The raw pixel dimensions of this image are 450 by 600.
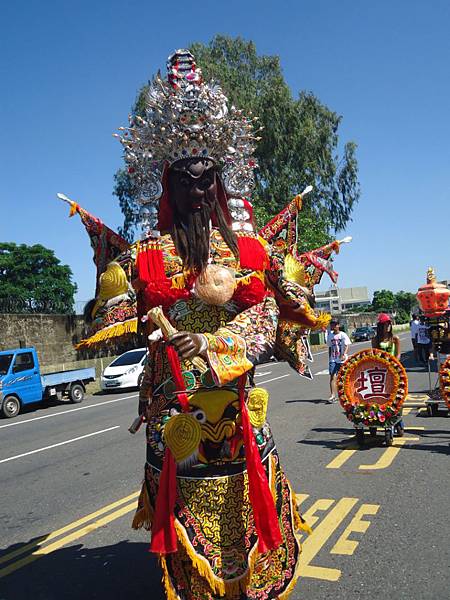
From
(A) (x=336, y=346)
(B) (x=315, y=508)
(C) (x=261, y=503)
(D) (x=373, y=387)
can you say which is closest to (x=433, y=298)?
(D) (x=373, y=387)

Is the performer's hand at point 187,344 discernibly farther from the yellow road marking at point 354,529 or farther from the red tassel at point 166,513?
the yellow road marking at point 354,529

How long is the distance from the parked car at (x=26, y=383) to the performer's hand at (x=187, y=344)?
13.7 meters

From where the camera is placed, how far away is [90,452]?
8.53 meters

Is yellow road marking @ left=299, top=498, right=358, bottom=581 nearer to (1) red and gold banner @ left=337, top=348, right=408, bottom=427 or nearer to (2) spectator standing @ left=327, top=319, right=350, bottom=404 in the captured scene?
(1) red and gold banner @ left=337, top=348, right=408, bottom=427

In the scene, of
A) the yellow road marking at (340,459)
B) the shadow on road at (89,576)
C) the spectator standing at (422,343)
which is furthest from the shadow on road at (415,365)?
the shadow on road at (89,576)

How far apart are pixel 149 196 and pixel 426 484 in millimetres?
4431

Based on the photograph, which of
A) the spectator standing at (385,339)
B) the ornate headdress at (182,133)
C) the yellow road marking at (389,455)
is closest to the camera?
the ornate headdress at (182,133)

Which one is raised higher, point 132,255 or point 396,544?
point 132,255

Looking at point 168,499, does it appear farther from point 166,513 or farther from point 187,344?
point 187,344

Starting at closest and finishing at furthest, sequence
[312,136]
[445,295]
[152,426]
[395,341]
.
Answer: [152,426], [445,295], [395,341], [312,136]

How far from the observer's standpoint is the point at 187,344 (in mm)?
2141

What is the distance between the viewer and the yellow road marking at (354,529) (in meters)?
4.06

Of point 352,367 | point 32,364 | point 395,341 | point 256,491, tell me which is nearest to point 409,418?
point 395,341

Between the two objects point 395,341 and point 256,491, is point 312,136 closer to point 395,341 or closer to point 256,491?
point 395,341
